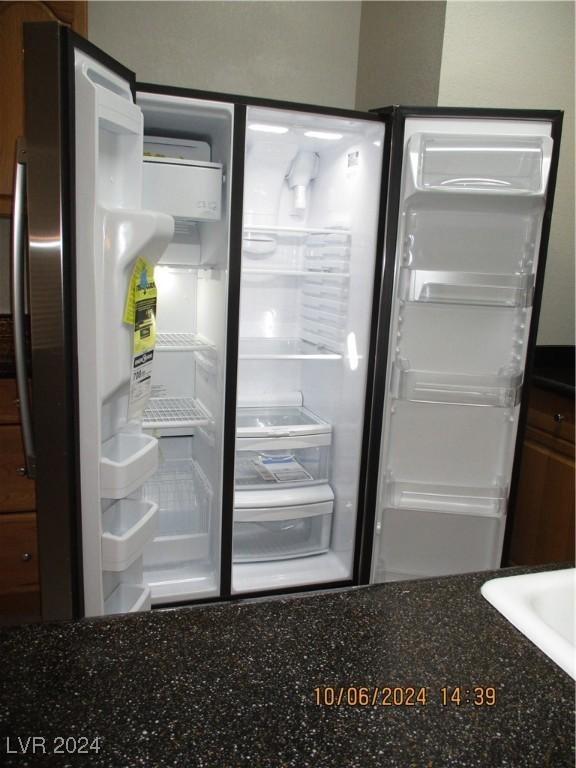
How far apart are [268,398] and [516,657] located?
6.97 feet

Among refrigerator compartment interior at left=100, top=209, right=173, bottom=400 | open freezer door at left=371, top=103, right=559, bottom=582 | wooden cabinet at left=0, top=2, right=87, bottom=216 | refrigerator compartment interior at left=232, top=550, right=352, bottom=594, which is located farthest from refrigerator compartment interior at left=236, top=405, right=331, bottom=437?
wooden cabinet at left=0, top=2, right=87, bottom=216

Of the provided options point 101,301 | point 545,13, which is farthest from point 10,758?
point 545,13

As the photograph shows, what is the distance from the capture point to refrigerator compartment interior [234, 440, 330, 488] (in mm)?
2455

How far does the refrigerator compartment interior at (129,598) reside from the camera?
1.62m

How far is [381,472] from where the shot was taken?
2197 millimetres

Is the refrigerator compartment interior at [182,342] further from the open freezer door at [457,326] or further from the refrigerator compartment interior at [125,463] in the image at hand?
the open freezer door at [457,326]

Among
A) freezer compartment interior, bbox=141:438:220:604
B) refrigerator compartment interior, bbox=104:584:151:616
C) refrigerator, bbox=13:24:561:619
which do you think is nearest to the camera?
refrigerator, bbox=13:24:561:619

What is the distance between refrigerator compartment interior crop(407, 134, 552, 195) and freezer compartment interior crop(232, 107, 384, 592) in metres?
0.18

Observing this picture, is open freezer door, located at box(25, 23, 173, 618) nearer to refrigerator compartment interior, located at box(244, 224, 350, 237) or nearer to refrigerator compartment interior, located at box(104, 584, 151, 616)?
refrigerator compartment interior, located at box(104, 584, 151, 616)

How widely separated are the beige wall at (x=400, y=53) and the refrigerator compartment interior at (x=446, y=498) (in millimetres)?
1526

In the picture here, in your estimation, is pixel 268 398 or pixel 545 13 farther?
pixel 268 398

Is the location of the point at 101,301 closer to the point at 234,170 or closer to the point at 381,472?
the point at 234,170

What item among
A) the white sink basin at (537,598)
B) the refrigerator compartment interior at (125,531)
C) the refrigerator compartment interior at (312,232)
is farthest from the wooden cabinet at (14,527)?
the white sink basin at (537,598)

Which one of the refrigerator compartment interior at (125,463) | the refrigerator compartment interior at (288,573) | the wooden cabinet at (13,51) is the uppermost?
the wooden cabinet at (13,51)
